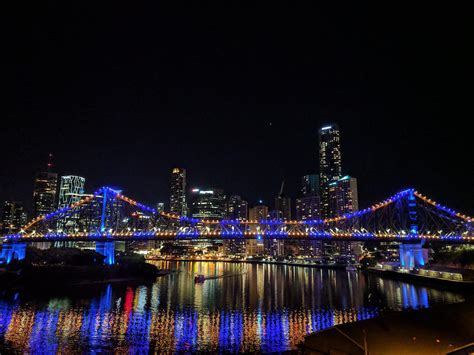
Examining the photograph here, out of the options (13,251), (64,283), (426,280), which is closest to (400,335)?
(426,280)

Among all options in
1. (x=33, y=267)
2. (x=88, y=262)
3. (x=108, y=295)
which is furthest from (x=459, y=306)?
(x=88, y=262)

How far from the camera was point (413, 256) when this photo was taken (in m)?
74.2

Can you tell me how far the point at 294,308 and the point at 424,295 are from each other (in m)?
20.2

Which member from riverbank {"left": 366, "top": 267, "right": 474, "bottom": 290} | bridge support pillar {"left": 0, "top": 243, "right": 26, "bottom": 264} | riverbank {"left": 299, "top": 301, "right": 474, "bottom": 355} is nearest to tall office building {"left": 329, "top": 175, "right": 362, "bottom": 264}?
riverbank {"left": 366, "top": 267, "right": 474, "bottom": 290}

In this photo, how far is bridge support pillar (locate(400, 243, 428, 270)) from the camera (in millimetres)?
73500

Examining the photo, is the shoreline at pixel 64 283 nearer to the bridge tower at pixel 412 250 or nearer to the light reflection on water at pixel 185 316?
the light reflection on water at pixel 185 316

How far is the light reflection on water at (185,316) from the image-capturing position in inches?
966

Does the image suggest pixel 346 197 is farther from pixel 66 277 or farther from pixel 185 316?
pixel 185 316

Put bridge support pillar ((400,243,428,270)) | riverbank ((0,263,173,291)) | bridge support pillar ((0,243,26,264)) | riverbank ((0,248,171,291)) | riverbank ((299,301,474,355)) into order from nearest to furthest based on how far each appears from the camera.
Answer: riverbank ((299,301,474,355)), riverbank ((0,263,173,291)), riverbank ((0,248,171,291)), bridge support pillar ((400,243,428,270)), bridge support pillar ((0,243,26,264))

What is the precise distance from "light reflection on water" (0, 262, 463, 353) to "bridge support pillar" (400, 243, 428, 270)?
20.5 metres

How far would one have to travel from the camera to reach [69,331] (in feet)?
90.5

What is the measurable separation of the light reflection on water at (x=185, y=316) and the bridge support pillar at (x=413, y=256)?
20.5m

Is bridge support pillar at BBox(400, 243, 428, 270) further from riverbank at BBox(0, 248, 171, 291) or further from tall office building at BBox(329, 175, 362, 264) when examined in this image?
tall office building at BBox(329, 175, 362, 264)

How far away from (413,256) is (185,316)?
56066 millimetres
